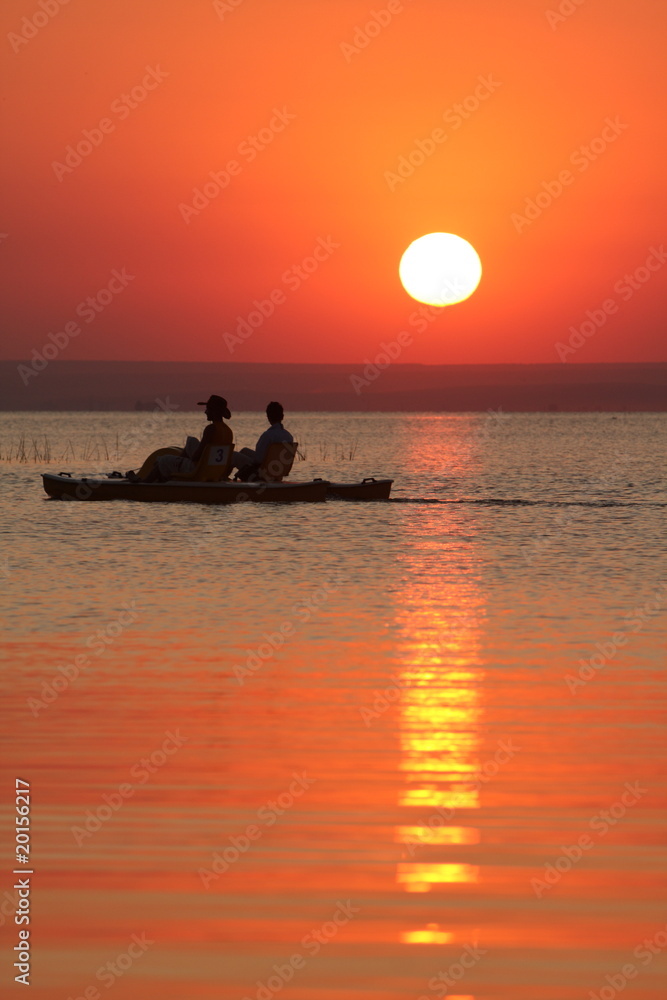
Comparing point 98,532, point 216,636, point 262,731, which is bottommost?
point 262,731

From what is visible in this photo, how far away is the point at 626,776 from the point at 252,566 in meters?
13.0

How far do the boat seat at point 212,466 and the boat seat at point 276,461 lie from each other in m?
0.72

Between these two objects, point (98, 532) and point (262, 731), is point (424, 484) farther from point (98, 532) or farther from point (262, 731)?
point (262, 731)

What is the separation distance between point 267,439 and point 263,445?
37 centimetres

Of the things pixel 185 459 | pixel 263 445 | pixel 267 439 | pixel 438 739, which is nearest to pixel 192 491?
pixel 185 459

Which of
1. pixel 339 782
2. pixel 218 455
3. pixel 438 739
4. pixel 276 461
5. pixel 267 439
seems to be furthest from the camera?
pixel 276 461

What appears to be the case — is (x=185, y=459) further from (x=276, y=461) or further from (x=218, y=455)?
(x=276, y=461)

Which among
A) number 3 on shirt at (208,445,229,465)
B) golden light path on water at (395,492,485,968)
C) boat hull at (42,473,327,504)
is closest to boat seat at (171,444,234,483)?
number 3 on shirt at (208,445,229,465)

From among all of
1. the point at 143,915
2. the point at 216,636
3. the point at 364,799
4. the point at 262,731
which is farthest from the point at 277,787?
the point at 216,636

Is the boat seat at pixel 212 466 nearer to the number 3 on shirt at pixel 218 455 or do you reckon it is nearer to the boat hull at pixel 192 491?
the number 3 on shirt at pixel 218 455

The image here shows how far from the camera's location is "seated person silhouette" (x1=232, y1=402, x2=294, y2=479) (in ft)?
94.1

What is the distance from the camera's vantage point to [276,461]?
97.3 feet

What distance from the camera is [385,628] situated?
14.8 meters

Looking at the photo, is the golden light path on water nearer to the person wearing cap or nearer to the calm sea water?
the calm sea water
